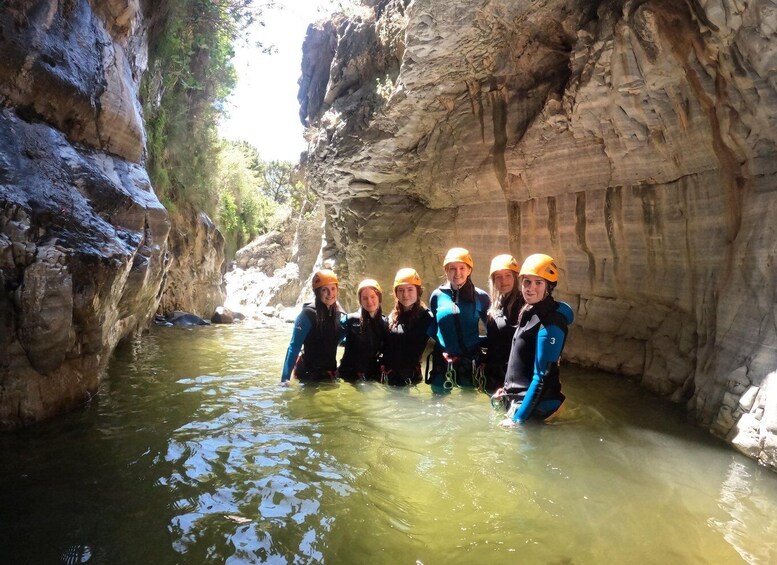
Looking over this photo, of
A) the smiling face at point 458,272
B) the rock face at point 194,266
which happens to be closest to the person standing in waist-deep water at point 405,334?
the smiling face at point 458,272

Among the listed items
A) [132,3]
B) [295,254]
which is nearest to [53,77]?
[132,3]

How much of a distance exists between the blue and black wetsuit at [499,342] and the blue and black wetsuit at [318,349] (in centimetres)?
190

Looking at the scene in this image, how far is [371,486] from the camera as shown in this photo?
10.2 ft

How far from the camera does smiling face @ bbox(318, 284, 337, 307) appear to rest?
5.70m

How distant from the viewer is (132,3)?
20.1 ft

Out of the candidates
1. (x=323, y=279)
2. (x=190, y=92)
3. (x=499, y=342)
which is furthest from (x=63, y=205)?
(x=190, y=92)

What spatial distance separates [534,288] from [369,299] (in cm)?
215

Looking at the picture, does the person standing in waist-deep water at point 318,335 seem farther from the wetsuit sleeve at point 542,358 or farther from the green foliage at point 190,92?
the green foliage at point 190,92

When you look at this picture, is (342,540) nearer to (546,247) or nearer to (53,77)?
(53,77)

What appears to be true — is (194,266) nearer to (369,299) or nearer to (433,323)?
(369,299)

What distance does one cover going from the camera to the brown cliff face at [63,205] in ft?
12.0

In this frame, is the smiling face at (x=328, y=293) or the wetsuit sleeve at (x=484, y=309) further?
the smiling face at (x=328, y=293)

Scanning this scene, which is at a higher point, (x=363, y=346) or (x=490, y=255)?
(x=490, y=255)

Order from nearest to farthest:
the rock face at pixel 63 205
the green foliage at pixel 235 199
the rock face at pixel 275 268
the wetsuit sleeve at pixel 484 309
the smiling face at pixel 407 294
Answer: the rock face at pixel 63 205, the wetsuit sleeve at pixel 484 309, the smiling face at pixel 407 294, the green foliage at pixel 235 199, the rock face at pixel 275 268
